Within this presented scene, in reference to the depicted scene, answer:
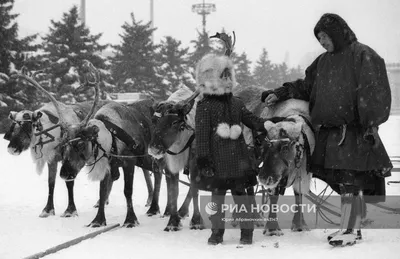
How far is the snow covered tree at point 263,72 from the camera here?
60.0m

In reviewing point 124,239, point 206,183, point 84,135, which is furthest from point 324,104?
point 84,135

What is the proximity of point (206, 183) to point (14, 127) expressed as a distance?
4.26 m

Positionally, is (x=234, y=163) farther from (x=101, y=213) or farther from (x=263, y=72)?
(x=263, y=72)

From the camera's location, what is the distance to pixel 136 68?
37031mm

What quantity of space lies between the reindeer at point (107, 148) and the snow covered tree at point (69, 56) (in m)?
22.6

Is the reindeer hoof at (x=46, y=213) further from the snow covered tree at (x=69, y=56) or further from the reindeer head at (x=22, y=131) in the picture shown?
the snow covered tree at (x=69, y=56)

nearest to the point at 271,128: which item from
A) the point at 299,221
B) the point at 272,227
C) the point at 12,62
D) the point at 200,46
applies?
the point at 272,227

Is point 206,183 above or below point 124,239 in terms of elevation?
above

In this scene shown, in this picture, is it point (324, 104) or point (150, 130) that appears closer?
point (324, 104)

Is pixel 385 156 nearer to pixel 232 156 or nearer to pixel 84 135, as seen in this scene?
pixel 232 156

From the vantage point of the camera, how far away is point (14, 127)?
9008mm

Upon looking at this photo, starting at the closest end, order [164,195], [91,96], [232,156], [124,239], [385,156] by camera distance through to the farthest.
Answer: [385,156] → [232,156] → [124,239] → [164,195] → [91,96]

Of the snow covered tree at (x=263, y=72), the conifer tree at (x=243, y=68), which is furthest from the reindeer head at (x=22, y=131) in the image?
the snow covered tree at (x=263, y=72)

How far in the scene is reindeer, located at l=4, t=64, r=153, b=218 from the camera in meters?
8.84
